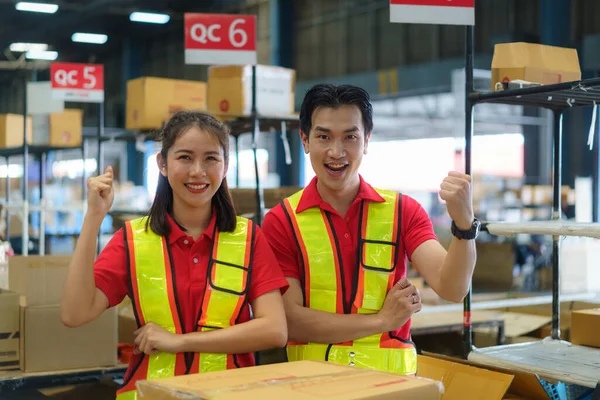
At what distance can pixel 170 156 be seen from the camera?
6.93 feet

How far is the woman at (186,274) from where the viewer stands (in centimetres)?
198

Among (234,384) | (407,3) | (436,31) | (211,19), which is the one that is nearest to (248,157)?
(436,31)

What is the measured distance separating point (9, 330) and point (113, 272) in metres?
1.32

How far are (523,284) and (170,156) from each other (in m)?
8.94

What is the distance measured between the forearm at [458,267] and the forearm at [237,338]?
499mm

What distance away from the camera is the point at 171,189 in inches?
86.8

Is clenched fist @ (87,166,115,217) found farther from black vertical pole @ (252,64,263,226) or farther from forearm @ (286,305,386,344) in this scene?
black vertical pole @ (252,64,263,226)

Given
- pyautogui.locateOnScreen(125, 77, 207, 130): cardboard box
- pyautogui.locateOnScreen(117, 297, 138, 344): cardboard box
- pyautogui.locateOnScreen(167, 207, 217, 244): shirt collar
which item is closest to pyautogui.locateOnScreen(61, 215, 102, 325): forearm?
pyautogui.locateOnScreen(167, 207, 217, 244): shirt collar

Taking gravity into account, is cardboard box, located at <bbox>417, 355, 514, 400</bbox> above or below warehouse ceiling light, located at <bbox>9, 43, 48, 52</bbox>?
below

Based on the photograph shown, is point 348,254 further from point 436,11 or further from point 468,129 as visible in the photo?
point 436,11

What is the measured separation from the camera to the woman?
6.51ft

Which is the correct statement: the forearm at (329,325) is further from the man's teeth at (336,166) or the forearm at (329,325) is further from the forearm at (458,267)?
the man's teeth at (336,166)

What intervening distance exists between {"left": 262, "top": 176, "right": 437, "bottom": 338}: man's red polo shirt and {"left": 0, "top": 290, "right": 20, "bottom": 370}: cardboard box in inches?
54.4

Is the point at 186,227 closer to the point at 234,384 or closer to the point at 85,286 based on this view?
the point at 85,286
